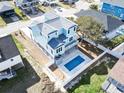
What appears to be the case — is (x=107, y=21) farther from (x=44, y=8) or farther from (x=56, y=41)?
(x=44, y=8)

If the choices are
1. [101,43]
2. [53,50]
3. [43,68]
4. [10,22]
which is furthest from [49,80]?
[10,22]

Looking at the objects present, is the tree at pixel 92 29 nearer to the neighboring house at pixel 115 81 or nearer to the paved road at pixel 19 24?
the neighboring house at pixel 115 81

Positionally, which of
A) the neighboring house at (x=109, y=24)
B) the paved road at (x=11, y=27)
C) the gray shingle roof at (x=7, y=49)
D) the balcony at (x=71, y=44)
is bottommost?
the paved road at (x=11, y=27)

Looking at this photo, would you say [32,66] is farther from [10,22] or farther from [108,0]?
[108,0]

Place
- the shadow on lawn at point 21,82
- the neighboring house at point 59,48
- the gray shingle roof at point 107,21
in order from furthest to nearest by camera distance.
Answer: the gray shingle roof at point 107,21, the neighboring house at point 59,48, the shadow on lawn at point 21,82

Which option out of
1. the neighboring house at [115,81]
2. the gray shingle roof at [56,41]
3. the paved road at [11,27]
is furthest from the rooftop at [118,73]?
the paved road at [11,27]

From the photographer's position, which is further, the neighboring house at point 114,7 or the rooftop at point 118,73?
the neighboring house at point 114,7
